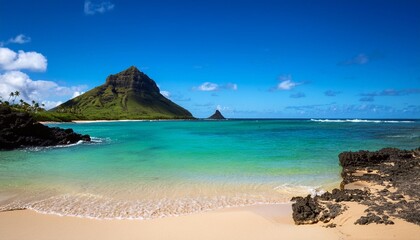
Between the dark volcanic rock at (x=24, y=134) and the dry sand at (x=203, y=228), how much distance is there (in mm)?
36042

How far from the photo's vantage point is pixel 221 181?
18.5 metres

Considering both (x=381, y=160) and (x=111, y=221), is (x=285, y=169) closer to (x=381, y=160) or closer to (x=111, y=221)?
(x=381, y=160)

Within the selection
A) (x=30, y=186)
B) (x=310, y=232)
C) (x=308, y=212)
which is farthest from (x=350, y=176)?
(x=30, y=186)

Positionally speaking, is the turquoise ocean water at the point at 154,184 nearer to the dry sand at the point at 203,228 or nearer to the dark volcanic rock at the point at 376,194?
the dry sand at the point at 203,228

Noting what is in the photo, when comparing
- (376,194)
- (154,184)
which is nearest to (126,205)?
(154,184)

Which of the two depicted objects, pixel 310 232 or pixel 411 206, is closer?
pixel 310 232

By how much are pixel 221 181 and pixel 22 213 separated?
10377 mm

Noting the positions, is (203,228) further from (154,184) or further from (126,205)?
(154,184)

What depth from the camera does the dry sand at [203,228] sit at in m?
9.59

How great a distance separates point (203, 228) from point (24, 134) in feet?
145

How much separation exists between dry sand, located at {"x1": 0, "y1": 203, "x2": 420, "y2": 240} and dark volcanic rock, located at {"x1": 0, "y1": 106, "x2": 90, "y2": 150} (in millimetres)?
36042

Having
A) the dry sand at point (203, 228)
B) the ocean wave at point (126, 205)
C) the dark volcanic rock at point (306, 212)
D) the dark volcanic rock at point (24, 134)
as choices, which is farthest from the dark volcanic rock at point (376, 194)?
the dark volcanic rock at point (24, 134)

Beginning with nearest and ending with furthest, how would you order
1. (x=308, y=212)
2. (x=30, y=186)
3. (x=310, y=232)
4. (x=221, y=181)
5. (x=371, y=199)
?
(x=310, y=232), (x=308, y=212), (x=371, y=199), (x=30, y=186), (x=221, y=181)

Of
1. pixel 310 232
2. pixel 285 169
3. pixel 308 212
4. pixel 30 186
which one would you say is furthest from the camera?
pixel 285 169
